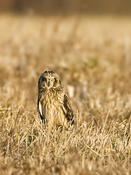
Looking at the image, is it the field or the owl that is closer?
the field

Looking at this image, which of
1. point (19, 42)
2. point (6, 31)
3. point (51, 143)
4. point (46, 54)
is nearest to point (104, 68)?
point (46, 54)

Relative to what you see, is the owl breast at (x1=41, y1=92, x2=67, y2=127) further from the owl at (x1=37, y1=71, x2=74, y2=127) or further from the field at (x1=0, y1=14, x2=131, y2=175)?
the field at (x1=0, y1=14, x2=131, y2=175)

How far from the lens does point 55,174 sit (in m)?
3.76

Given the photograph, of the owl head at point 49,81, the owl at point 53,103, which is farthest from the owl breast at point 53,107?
the owl head at point 49,81

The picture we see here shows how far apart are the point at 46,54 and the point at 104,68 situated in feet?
8.29

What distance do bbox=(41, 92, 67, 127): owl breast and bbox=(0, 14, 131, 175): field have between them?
0.13 meters

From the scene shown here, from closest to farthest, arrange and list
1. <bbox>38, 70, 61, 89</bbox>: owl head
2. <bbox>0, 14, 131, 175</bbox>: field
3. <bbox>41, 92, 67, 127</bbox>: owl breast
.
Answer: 1. <bbox>0, 14, 131, 175</bbox>: field
2. <bbox>38, 70, 61, 89</bbox>: owl head
3. <bbox>41, 92, 67, 127</bbox>: owl breast

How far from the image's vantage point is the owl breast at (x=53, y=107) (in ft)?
16.7

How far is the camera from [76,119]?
216 inches

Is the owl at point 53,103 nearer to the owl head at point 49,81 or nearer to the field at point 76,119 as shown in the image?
the owl head at point 49,81

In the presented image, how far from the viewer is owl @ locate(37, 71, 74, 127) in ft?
16.4

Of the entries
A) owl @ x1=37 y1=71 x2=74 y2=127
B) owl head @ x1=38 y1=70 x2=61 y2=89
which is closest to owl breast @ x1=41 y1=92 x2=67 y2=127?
owl @ x1=37 y1=71 x2=74 y2=127

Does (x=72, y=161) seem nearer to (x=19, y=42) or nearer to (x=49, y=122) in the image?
(x=49, y=122)

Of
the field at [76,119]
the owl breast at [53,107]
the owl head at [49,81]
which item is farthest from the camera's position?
the owl breast at [53,107]
